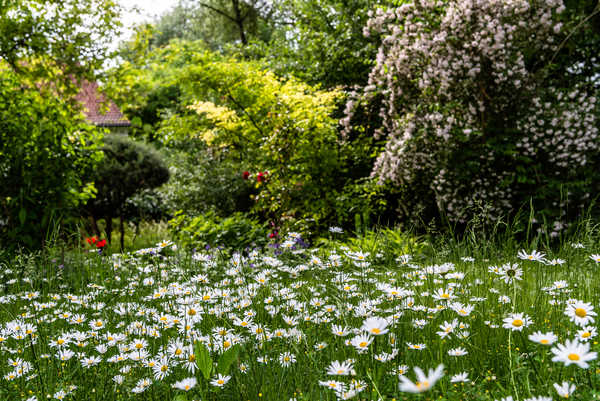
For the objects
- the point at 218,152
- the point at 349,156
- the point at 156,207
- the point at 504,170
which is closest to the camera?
the point at 504,170

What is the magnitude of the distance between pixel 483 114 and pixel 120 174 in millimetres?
7029

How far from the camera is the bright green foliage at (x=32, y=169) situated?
15.4 feet

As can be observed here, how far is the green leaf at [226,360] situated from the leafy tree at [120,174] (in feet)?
26.2

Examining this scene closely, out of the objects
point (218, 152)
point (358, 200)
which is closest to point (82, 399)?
point (358, 200)

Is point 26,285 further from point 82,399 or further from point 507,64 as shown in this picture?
point 507,64

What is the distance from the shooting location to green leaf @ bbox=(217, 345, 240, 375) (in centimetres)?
159

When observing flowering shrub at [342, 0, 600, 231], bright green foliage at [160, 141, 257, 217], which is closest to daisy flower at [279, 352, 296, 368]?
flowering shrub at [342, 0, 600, 231]

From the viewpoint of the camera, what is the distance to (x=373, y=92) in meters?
7.14

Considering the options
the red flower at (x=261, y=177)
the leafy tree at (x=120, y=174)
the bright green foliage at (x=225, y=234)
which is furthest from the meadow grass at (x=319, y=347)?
the leafy tree at (x=120, y=174)

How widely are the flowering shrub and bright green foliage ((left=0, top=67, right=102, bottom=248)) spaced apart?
4.16 meters

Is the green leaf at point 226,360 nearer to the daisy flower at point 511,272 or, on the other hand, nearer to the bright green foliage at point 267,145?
the daisy flower at point 511,272

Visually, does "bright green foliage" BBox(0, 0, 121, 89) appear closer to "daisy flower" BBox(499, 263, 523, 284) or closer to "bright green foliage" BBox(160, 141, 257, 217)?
"bright green foliage" BBox(160, 141, 257, 217)

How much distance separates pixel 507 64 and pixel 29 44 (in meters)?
7.11

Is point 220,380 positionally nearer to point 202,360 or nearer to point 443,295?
point 202,360
